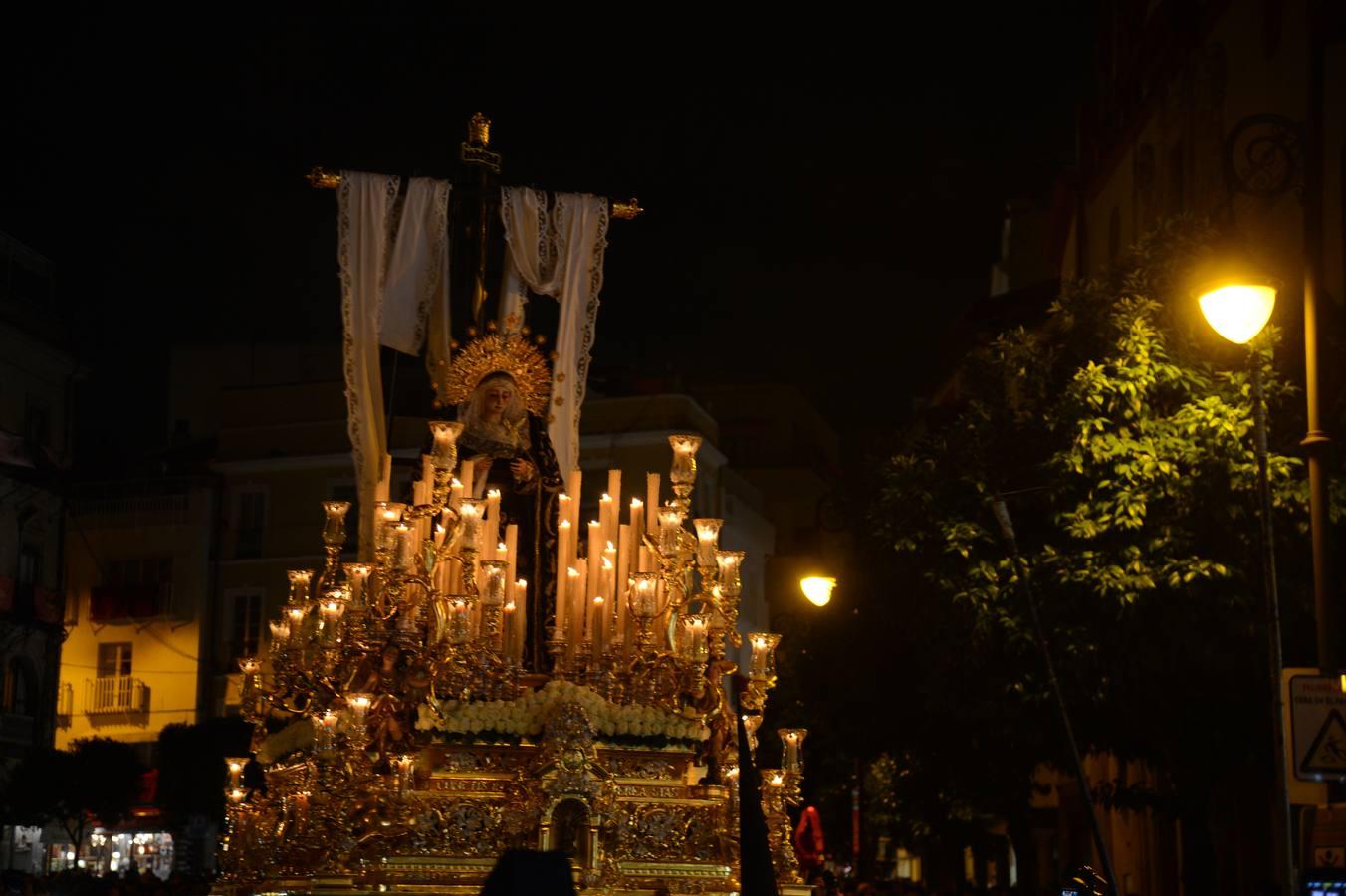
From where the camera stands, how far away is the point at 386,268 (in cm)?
1761

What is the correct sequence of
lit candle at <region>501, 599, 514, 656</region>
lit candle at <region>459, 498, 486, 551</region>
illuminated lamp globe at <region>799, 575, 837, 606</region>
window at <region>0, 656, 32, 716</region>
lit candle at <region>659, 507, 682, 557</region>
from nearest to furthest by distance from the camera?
lit candle at <region>459, 498, 486, 551</region> → lit candle at <region>659, 507, 682, 557</region> → lit candle at <region>501, 599, 514, 656</region> → illuminated lamp globe at <region>799, 575, 837, 606</region> → window at <region>0, 656, 32, 716</region>

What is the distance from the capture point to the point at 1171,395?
17.7 metres

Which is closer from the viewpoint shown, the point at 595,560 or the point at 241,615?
the point at 595,560

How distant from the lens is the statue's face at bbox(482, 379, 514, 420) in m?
17.1

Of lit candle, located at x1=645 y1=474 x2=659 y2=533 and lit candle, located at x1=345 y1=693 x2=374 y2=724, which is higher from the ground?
lit candle, located at x1=645 y1=474 x2=659 y2=533

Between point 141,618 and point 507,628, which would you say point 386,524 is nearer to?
point 507,628


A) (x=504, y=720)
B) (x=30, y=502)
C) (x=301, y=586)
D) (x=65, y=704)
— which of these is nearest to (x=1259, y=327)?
(x=504, y=720)

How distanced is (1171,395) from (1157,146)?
10814mm

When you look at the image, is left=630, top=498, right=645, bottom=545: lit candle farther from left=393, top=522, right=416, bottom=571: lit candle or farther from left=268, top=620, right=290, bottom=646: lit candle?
left=268, top=620, right=290, bottom=646: lit candle

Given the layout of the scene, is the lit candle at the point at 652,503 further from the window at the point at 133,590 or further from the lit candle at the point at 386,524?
the window at the point at 133,590

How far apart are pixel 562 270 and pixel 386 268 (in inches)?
63.5

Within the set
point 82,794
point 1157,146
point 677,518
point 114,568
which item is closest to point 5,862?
point 82,794

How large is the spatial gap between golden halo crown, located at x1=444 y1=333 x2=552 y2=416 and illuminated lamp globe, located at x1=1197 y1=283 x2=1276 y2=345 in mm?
6859

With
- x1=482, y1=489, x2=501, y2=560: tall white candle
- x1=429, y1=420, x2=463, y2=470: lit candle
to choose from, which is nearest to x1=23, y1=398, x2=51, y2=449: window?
x1=482, y1=489, x2=501, y2=560: tall white candle
